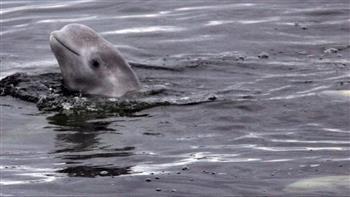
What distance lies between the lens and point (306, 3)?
57.4ft

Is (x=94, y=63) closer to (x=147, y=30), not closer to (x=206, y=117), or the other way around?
(x=206, y=117)

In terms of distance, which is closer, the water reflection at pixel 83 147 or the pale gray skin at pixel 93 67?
the water reflection at pixel 83 147

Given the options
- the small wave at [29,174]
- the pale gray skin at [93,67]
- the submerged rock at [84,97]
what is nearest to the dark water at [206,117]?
the small wave at [29,174]

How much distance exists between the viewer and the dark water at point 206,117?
8.27 m

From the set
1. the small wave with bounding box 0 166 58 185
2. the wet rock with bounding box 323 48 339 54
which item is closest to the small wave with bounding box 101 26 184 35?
the wet rock with bounding box 323 48 339 54

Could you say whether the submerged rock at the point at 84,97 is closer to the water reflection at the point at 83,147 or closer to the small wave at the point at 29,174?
the water reflection at the point at 83,147

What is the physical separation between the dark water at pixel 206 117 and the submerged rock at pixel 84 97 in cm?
19

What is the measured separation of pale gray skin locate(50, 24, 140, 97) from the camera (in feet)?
37.9

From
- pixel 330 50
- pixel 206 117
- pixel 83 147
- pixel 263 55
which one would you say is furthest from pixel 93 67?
pixel 330 50

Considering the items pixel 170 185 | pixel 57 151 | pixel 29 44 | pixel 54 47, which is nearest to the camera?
pixel 170 185

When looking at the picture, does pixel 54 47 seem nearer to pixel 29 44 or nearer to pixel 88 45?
pixel 88 45

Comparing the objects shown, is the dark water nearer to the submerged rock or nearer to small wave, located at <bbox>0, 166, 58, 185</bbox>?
small wave, located at <bbox>0, 166, 58, 185</bbox>

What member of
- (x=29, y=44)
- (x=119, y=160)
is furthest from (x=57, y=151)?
(x=29, y=44)

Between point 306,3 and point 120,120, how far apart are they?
7.68m
